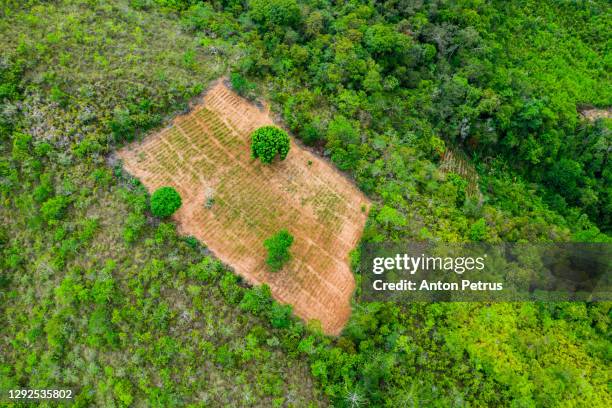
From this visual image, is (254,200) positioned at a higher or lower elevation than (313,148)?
lower

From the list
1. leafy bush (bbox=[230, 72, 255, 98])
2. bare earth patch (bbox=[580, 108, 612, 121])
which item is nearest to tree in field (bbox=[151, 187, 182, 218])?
leafy bush (bbox=[230, 72, 255, 98])

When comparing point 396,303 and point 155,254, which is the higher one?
point 155,254

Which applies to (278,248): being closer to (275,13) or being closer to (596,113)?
(275,13)

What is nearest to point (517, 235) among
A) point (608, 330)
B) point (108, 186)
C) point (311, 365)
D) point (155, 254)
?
point (608, 330)

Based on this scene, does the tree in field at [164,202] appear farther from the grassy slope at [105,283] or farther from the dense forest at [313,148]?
the dense forest at [313,148]

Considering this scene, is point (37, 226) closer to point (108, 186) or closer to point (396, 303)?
point (108, 186)

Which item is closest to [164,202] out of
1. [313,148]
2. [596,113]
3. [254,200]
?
[254,200]

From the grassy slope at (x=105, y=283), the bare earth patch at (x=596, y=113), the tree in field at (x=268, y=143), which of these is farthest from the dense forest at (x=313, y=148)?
the tree in field at (x=268, y=143)
